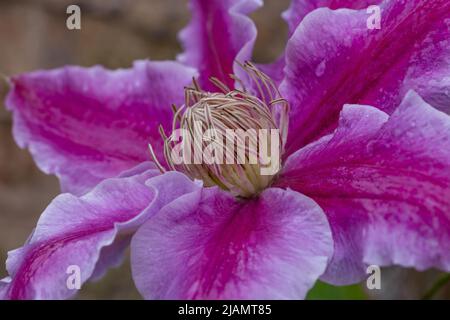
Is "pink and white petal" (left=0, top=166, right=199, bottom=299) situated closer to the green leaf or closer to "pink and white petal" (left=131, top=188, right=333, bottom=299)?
"pink and white petal" (left=131, top=188, right=333, bottom=299)

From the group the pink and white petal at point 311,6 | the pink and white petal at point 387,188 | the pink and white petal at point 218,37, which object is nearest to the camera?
the pink and white petal at point 387,188

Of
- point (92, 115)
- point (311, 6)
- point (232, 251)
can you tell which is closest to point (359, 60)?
point (311, 6)

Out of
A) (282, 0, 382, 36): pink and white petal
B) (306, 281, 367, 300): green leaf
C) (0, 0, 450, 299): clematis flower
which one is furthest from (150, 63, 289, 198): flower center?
(306, 281, 367, 300): green leaf

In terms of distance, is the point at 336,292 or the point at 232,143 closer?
the point at 232,143

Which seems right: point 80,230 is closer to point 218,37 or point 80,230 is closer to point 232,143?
point 232,143

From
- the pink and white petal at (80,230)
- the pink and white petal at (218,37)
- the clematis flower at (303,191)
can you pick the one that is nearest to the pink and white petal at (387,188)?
the clematis flower at (303,191)

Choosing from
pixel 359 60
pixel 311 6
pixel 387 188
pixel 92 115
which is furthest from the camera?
pixel 92 115

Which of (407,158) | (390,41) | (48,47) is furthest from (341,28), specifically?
(48,47)

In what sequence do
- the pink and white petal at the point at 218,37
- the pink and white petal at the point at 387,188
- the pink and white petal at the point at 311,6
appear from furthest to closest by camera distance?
the pink and white petal at the point at 218,37, the pink and white petal at the point at 311,6, the pink and white petal at the point at 387,188

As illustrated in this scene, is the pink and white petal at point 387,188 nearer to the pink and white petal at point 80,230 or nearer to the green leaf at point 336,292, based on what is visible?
the pink and white petal at point 80,230
